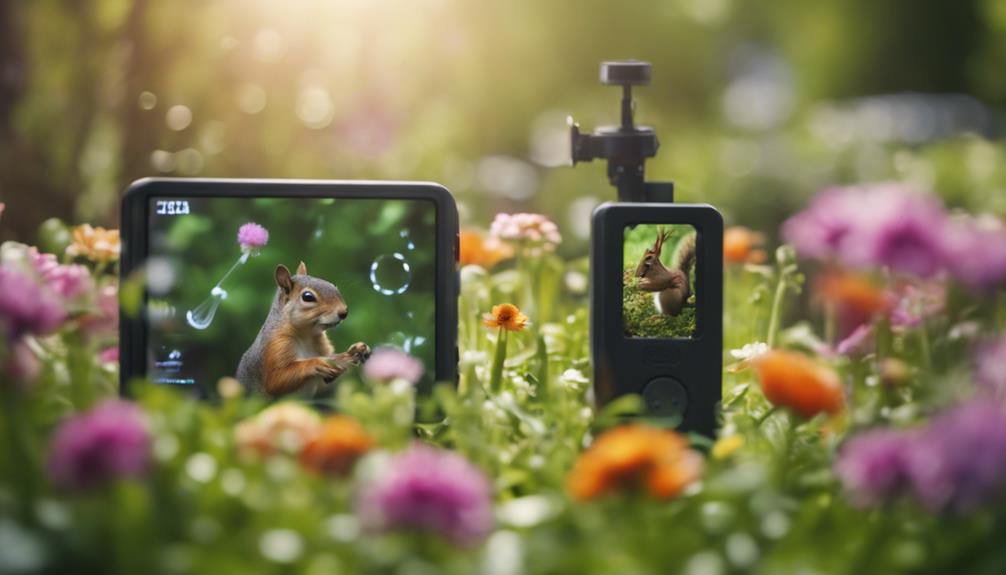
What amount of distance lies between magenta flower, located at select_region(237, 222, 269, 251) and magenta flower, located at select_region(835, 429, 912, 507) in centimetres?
120

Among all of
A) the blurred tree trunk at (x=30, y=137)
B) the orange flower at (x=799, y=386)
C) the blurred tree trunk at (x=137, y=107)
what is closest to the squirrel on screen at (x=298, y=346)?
→ the orange flower at (x=799, y=386)

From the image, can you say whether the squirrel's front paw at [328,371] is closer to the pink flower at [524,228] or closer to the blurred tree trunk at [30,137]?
the pink flower at [524,228]

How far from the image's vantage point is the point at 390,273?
8.04 ft

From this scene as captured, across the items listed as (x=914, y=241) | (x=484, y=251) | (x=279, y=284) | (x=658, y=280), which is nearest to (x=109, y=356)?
(x=279, y=284)

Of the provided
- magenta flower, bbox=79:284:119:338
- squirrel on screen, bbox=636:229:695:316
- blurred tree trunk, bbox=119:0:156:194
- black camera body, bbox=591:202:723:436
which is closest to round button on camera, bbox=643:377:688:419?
black camera body, bbox=591:202:723:436

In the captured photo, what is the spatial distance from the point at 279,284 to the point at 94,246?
548 mm

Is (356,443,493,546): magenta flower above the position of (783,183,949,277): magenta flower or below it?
below

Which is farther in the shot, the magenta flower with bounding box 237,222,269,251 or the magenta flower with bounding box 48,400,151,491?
the magenta flower with bounding box 237,222,269,251

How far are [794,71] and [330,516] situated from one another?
1993 cm

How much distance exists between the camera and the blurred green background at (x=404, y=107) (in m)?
5.16

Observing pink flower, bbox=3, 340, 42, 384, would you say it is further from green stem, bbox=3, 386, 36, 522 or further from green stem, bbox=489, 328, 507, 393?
green stem, bbox=489, 328, 507, 393

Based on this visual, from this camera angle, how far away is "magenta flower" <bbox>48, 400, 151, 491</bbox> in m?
1.48

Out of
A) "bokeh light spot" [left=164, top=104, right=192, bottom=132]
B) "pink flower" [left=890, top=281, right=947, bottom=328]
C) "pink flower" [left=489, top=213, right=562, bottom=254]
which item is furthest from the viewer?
"bokeh light spot" [left=164, top=104, right=192, bottom=132]

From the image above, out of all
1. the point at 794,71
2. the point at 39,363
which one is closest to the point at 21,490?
the point at 39,363
